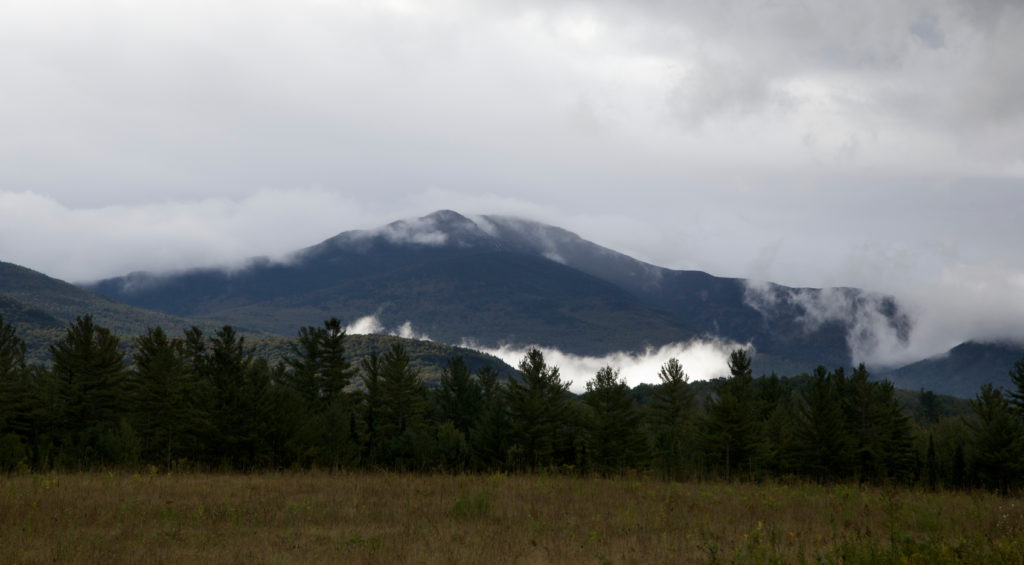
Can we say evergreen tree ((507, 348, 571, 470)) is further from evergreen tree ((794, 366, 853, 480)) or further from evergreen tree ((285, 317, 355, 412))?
evergreen tree ((285, 317, 355, 412))

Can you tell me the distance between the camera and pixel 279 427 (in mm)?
34812

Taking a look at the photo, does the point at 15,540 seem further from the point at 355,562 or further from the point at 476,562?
the point at 476,562

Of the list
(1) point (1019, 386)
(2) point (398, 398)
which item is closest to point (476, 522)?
(2) point (398, 398)

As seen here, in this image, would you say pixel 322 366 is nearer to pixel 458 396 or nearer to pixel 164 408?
pixel 458 396

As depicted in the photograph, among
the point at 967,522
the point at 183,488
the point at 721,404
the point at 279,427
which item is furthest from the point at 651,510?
the point at 721,404

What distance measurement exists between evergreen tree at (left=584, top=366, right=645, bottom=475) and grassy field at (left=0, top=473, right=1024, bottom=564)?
161ft

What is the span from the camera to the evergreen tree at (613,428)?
66062 millimetres

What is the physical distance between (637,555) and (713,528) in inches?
103

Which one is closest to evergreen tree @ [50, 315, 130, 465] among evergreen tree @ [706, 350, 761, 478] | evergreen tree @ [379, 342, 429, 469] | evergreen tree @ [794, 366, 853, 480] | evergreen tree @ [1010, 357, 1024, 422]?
evergreen tree @ [379, 342, 429, 469]

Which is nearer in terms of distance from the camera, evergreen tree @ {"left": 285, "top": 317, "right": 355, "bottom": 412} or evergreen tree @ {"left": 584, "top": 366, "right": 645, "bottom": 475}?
evergreen tree @ {"left": 584, "top": 366, "right": 645, "bottom": 475}

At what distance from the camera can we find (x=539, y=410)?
2312 inches

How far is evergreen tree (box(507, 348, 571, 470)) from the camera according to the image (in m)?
57.2

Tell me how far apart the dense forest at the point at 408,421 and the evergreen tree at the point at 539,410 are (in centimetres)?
15

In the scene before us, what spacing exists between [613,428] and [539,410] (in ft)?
40.0
